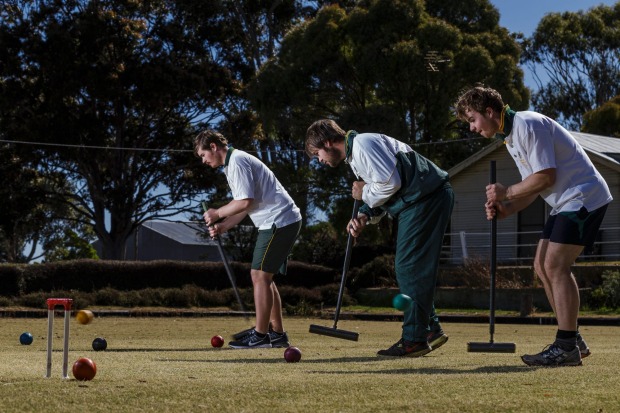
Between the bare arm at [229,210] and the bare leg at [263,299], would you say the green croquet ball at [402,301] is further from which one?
the bare arm at [229,210]

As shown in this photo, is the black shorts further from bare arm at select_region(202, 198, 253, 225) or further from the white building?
the white building

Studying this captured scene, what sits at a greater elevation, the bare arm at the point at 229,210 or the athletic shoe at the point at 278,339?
the bare arm at the point at 229,210

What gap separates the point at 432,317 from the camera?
22.4ft

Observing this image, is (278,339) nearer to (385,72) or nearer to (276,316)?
(276,316)

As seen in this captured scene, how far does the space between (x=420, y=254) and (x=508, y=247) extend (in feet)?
71.8

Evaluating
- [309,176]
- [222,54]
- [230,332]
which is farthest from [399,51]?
[230,332]

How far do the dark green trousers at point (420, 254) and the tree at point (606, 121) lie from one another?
3126 cm

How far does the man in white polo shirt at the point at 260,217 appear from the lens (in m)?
7.94

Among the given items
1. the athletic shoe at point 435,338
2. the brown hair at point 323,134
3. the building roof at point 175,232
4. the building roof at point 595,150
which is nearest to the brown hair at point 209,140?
A: the brown hair at point 323,134

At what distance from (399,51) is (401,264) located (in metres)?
23.5

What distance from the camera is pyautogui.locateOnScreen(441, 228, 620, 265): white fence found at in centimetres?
2536

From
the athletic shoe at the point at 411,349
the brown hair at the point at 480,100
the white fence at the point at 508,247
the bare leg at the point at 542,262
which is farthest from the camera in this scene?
the white fence at the point at 508,247

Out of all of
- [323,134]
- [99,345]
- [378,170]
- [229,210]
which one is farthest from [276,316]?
[378,170]

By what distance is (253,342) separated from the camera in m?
7.95
